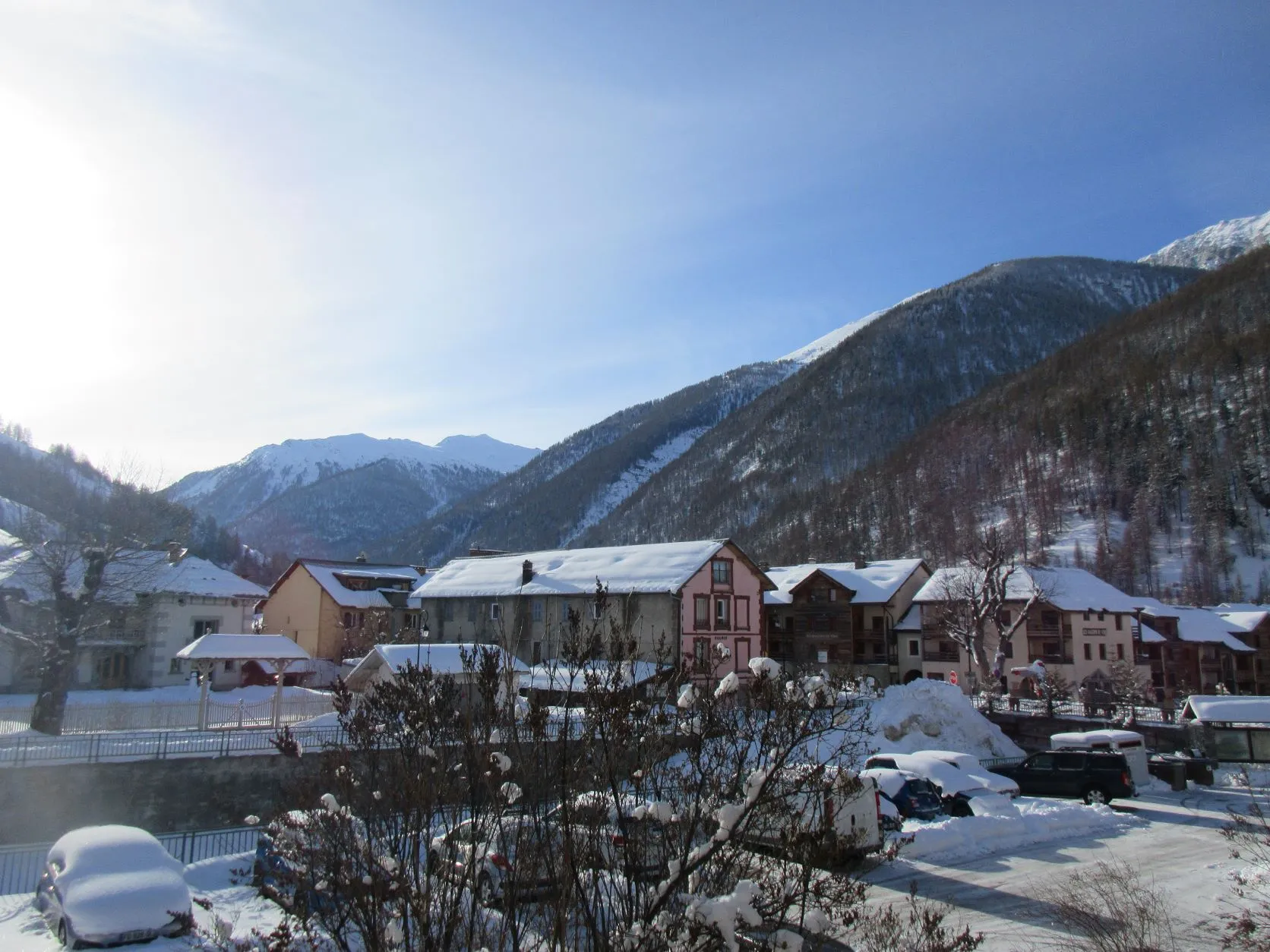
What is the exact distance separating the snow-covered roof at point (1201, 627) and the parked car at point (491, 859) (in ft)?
239

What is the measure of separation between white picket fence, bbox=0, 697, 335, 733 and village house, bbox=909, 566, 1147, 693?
40533 millimetres

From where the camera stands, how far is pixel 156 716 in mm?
26859

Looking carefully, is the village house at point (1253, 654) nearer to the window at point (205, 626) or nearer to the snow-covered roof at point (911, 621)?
the snow-covered roof at point (911, 621)

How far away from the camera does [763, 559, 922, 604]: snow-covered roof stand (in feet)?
204

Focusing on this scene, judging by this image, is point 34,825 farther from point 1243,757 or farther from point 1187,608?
point 1187,608

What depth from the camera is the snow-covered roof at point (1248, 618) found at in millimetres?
72062

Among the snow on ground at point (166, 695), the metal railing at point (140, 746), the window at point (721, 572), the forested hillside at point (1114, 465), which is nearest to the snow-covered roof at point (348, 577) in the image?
the snow on ground at point (166, 695)

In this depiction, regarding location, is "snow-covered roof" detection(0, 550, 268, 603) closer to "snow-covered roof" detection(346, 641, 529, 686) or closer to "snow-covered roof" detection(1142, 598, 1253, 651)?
"snow-covered roof" detection(346, 641, 529, 686)

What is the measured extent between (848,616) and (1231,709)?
28998mm

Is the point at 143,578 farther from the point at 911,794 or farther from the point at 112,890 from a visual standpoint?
the point at 911,794

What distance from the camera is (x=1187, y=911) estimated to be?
15320 mm

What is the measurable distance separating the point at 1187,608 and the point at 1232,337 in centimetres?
10452

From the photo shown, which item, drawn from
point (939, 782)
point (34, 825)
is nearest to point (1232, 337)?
point (939, 782)

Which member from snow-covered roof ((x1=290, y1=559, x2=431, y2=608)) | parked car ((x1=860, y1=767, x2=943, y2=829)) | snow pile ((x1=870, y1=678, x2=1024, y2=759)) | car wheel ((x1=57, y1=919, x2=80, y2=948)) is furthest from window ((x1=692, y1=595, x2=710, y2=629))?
car wheel ((x1=57, y1=919, x2=80, y2=948))
